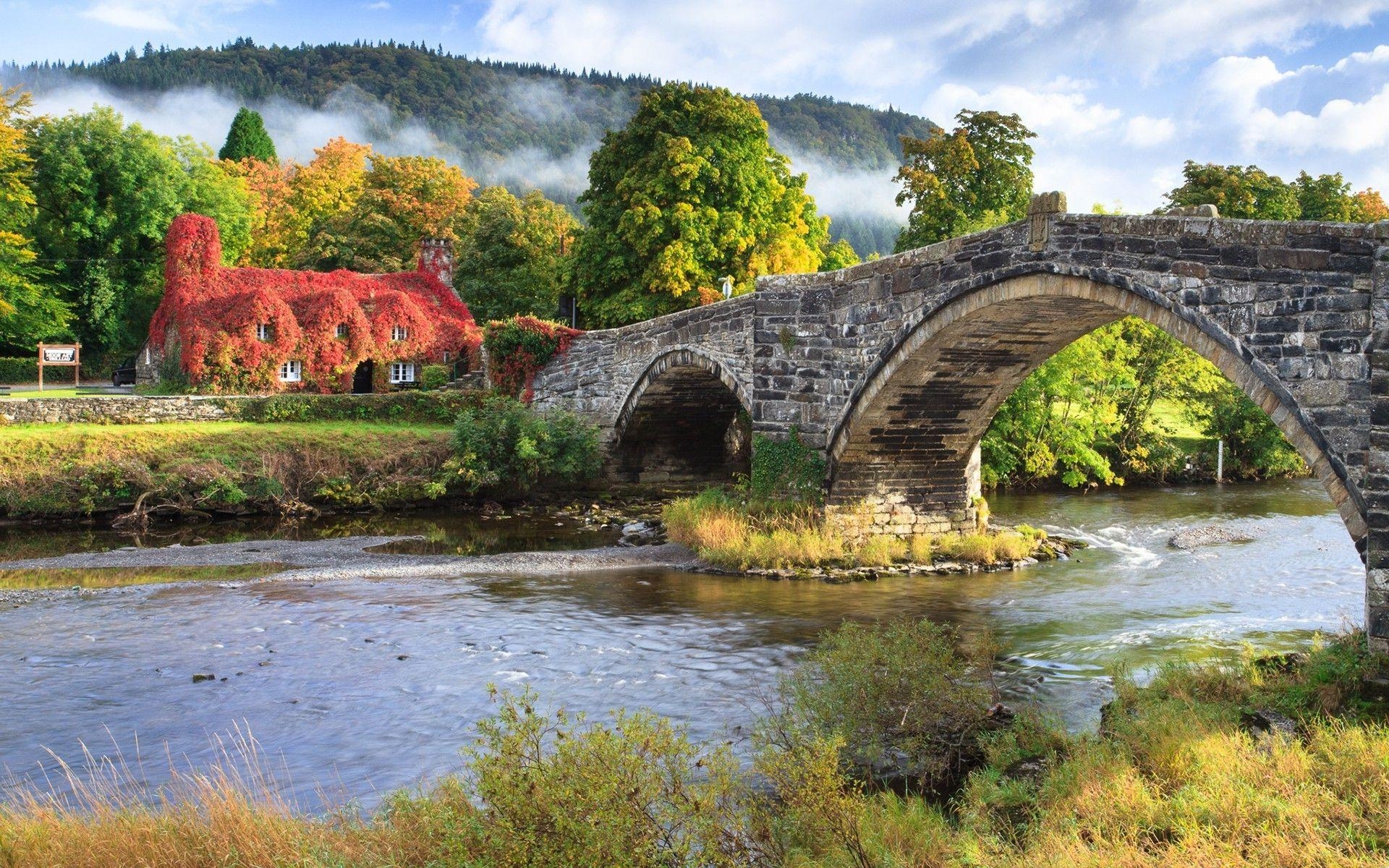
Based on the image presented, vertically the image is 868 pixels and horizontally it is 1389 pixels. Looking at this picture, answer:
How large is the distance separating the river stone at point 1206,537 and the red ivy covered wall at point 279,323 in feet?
66.9

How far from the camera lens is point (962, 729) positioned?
886 centimetres

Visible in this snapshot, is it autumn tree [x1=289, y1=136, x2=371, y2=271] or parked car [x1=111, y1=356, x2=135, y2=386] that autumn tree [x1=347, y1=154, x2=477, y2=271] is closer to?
autumn tree [x1=289, y1=136, x2=371, y2=271]

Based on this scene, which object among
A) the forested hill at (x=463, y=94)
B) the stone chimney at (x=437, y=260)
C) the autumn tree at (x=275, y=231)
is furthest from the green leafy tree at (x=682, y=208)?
the forested hill at (x=463, y=94)

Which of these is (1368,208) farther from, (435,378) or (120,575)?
(120,575)

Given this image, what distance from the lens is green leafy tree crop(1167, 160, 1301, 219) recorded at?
29.6 metres

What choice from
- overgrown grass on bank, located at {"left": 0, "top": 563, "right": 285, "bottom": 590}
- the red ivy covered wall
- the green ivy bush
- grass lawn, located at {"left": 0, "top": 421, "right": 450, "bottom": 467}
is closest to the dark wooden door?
the red ivy covered wall

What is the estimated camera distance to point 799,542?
1733 centimetres

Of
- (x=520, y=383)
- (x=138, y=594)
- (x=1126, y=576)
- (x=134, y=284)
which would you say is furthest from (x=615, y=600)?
(x=134, y=284)

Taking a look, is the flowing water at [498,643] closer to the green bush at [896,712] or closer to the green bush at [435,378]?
the green bush at [896,712]

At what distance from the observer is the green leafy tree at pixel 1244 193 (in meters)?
29.6

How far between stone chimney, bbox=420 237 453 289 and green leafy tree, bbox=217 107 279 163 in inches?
992

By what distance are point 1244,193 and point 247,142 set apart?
46.2 m

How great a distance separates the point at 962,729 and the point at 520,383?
20.2 m

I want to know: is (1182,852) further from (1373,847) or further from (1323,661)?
(1323,661)
